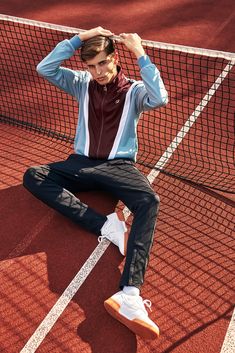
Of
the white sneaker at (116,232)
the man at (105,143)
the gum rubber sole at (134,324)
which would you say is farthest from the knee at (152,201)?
the gum rubber sole at (134,324)

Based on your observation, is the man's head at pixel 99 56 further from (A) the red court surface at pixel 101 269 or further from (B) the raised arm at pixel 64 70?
(A) the red court surface at pixel 101 269

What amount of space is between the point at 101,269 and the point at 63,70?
7.30ft

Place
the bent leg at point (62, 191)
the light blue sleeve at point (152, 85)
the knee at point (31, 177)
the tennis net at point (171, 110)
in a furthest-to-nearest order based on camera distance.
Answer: the tennis net at point (171, 110), the knee at point (31, 177), the bent leg at point (62, 191), the light blue sleeve at point (152, 85)

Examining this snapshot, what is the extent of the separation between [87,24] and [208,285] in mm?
7216

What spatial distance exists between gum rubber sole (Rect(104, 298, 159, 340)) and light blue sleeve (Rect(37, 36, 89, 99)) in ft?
7.80

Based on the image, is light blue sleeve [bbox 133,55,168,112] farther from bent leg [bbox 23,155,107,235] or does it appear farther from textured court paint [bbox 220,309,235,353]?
textured court paint [bbox 220,309,235,353]

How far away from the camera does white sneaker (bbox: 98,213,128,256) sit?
4.61 m

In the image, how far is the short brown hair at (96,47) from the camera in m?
4.43

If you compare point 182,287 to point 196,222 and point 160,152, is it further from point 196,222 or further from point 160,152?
point 160,152

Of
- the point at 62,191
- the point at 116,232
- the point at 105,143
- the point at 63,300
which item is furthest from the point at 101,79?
the point at 63,300

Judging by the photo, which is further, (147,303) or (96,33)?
(96,33)

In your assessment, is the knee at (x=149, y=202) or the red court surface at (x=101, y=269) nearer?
the red court surface at (x=101, y=269)

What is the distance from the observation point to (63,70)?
4.97 m

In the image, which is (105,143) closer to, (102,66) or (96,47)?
(102,66)
